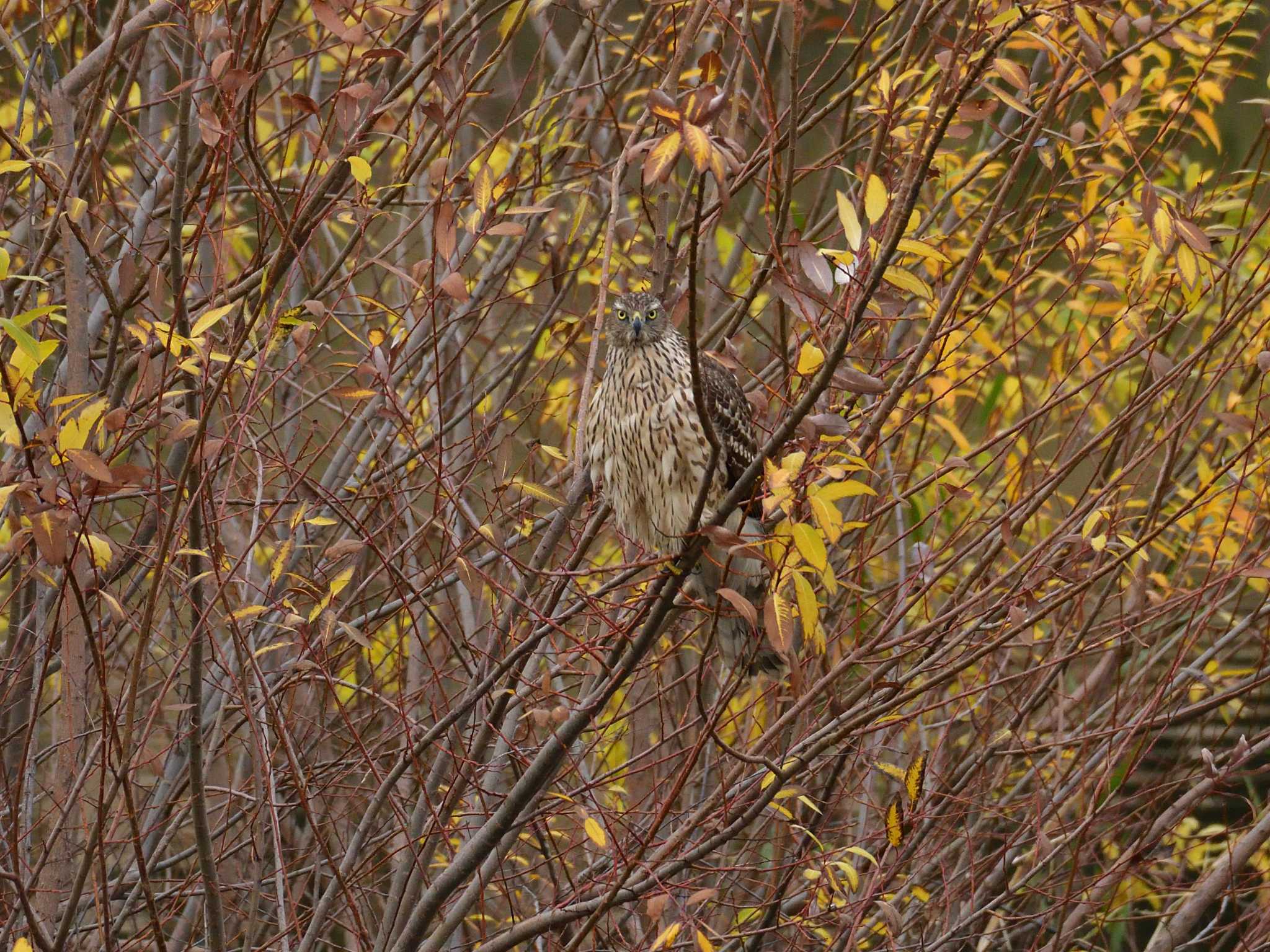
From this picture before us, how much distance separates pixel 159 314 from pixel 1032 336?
4230 mm

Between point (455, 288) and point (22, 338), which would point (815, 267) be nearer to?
point (455, 288)

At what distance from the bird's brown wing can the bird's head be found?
18 cm

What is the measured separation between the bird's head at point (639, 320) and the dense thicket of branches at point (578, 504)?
0.59 ft

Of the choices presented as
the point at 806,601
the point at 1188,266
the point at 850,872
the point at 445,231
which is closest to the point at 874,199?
the point at 1188,266

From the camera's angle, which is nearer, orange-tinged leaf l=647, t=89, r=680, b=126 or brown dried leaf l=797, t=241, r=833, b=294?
orange-tinged leaf l=647, t=89, r=680, b=126

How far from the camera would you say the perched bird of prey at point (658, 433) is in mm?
4023

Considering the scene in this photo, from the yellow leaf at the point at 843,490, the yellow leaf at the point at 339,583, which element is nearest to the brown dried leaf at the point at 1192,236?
the yellow leaf at the point at 843,490

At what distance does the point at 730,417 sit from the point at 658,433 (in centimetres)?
21

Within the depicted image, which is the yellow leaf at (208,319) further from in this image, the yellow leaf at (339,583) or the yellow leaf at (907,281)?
the yellow leaf at (907,281)

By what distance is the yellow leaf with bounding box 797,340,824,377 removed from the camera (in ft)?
8.72

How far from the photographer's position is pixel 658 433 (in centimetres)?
405

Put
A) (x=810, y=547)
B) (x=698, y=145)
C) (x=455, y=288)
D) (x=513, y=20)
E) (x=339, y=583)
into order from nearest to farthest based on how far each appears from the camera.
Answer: (x=698, y=145), (x=810, y=547), (x=455, y=288), (x=339, y=583), (x=513, y=20)

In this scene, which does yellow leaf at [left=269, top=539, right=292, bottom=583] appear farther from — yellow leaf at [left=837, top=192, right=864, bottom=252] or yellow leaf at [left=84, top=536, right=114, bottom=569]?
yellow leaf at [left=837, top=192, right=864, bottom=252]

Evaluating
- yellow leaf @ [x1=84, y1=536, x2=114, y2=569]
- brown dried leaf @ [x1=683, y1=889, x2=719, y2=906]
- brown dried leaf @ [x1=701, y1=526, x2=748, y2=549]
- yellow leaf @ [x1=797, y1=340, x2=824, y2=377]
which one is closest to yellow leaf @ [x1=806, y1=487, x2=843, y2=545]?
brown dried leaf @ [x1=701, y1=526, x2=748, y2=549]
